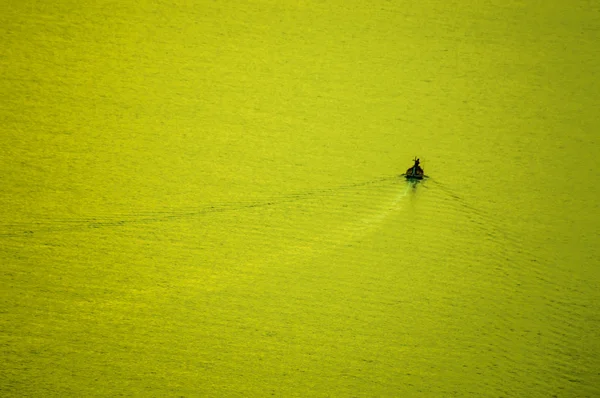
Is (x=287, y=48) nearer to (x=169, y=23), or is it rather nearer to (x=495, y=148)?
(x=169, y=23)

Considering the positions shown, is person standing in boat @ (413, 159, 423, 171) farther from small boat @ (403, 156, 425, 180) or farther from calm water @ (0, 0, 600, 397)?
calm water @ (0, 0, 600, 397)

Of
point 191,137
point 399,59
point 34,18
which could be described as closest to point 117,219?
point 191,137

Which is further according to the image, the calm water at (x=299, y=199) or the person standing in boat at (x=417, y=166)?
the person standing in boat at (x=417, y=166)

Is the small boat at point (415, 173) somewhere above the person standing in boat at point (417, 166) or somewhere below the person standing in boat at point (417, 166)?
below

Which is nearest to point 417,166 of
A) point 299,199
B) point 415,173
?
point 415,173

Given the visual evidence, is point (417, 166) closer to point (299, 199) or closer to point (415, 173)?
point (415, 173)

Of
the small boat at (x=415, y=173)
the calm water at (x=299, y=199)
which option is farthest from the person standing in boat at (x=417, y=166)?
the calm water at (x=299, y=199)

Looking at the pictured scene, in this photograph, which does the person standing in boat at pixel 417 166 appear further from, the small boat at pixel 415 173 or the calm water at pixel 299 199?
the calm water at pixel 299 199

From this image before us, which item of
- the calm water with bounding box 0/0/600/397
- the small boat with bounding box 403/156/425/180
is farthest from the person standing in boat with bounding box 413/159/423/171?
the calm water with bounding box 0/0/600/397

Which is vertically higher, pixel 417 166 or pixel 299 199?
pixel 417 166
